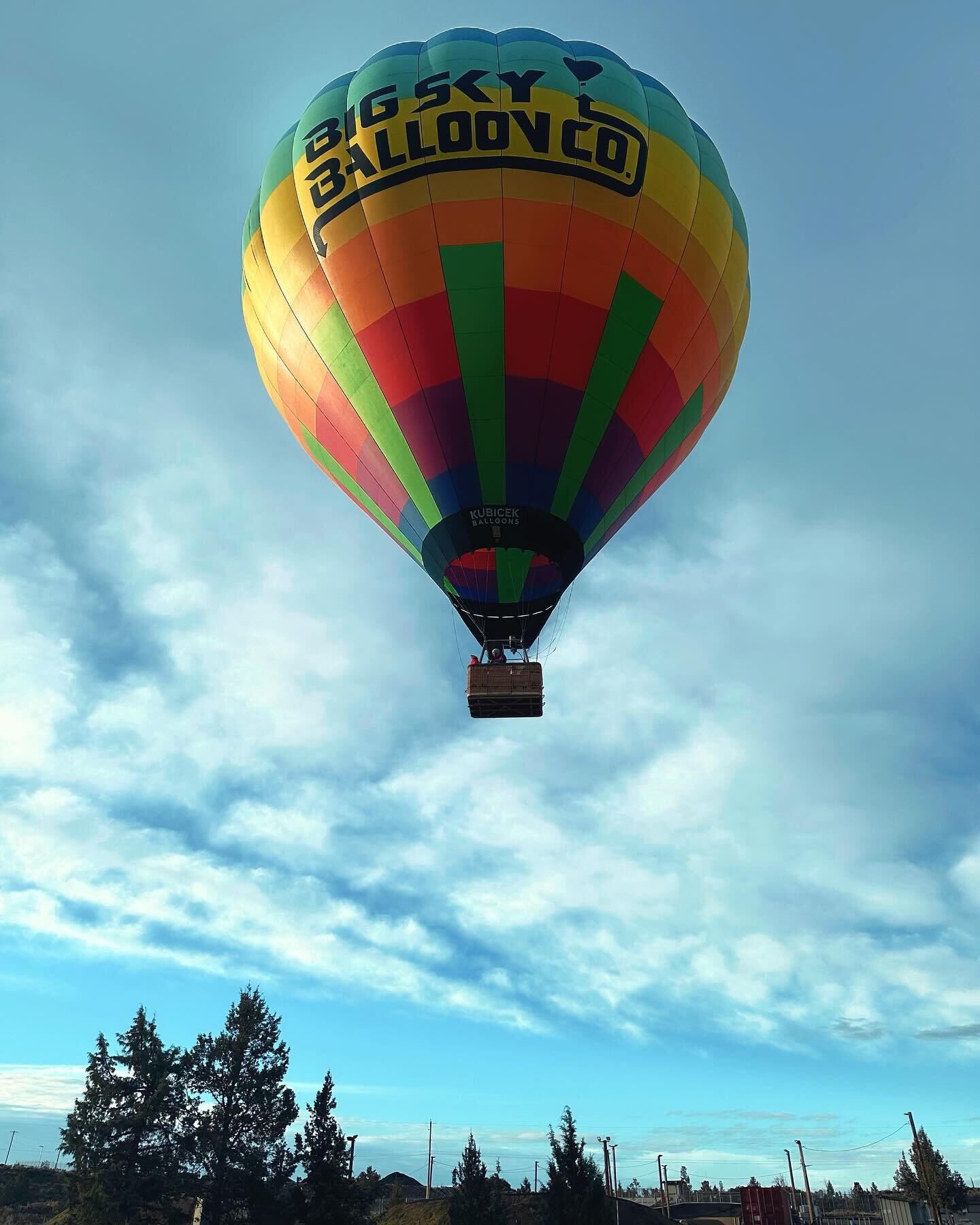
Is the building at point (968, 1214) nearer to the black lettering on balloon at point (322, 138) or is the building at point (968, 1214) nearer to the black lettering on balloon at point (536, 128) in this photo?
the black lettering on balloon at point (536, 128)

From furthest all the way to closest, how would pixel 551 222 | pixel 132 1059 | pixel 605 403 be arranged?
pixel 132 1059 < pixel 605 403 < pixel 551 222

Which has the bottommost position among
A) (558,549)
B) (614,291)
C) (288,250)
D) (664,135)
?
(558,549)

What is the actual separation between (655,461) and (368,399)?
807 cm

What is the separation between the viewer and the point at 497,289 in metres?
19.5

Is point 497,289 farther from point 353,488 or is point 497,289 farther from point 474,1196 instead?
point 474,1196

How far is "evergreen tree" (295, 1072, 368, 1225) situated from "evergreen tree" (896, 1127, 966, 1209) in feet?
112

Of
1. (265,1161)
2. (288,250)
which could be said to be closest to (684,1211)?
(265,1161)

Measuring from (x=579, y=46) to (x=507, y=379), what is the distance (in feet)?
29.8

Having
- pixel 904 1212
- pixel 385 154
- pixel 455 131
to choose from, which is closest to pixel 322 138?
pixel 385 154

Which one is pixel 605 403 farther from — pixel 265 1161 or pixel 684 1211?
pixel 684 1211

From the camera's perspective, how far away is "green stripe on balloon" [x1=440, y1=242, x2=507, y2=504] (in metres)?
19.4

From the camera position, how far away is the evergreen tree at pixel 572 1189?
25.8 meters

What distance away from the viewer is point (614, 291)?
19875mm

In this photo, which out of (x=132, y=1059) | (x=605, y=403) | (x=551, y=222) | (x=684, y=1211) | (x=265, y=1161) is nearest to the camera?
(x=551, y=222)
